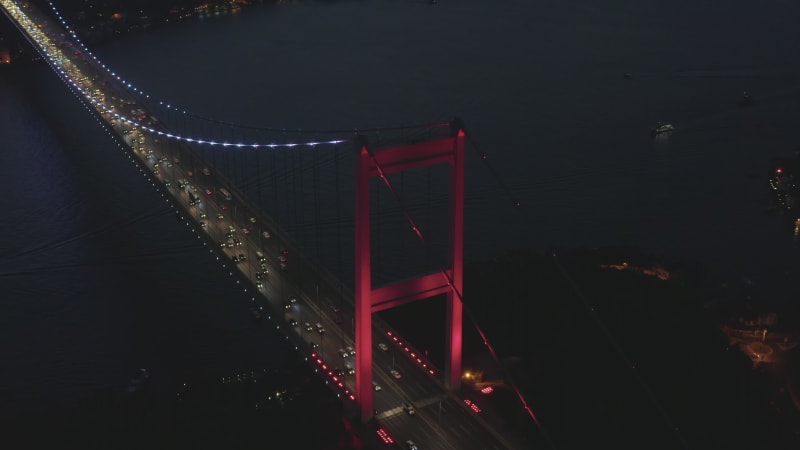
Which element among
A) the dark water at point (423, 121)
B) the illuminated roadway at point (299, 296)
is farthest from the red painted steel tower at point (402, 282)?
the dark water at point (423, 121)

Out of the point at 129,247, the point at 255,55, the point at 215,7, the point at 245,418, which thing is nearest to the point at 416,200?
the point at 129,247

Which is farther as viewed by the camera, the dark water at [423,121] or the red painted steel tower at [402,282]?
the dark water at [423,121]

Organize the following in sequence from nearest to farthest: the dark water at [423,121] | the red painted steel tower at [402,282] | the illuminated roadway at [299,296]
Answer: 1. the red painted steel tower at [402,282]
2. the illuminated roadway at [299,296]
3. the dark water at [423,121]

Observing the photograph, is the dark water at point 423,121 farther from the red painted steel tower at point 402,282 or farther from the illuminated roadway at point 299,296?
the red painted steel tower at point 402,282

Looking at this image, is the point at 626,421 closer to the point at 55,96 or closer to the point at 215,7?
the point at 55,96

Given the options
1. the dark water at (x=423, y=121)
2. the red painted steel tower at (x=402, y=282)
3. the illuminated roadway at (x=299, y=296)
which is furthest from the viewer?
the dark water at (x=423, y=121)

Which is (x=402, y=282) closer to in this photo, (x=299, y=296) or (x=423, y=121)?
(x=299, y=296)
